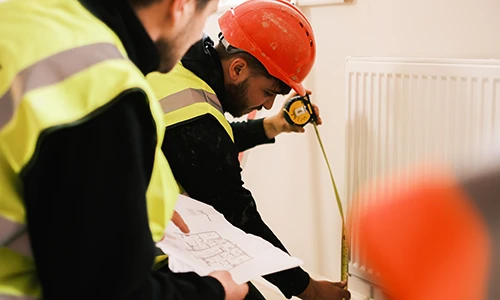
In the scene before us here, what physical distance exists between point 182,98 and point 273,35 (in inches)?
11.5

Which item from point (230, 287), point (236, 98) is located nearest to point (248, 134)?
point (236, 98)

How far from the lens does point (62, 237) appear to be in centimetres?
59

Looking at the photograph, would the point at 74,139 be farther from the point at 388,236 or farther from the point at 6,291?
the point at 388,236

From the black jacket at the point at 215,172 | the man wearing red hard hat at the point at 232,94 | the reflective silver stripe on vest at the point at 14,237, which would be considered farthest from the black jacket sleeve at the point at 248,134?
the reflective silver stripe on vest at the point at 14,237

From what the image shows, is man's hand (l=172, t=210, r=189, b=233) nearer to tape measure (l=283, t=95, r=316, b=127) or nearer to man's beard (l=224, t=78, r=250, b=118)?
man's beard (l=224, t=78, r=250, b=118)

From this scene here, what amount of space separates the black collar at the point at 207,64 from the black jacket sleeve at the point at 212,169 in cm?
15

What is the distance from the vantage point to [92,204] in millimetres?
589

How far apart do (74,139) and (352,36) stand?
127 cm

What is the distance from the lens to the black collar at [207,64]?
1356mm

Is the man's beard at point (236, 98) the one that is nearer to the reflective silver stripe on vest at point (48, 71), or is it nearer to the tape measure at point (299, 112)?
the tape measure at point (299, 112)

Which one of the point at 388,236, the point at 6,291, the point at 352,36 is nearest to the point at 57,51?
the point at 6,291

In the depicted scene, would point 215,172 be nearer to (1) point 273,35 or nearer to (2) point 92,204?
(1) point 273,35

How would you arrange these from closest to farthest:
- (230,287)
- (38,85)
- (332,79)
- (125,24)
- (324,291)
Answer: (38,85) < (125,24) < (230,287) < (324,291) < (332,79)

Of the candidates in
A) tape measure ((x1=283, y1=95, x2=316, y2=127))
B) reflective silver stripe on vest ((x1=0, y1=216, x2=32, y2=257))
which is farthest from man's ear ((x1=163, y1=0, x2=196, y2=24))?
tape measure ((x1=283, y1=95, x2=316, y2=127))
